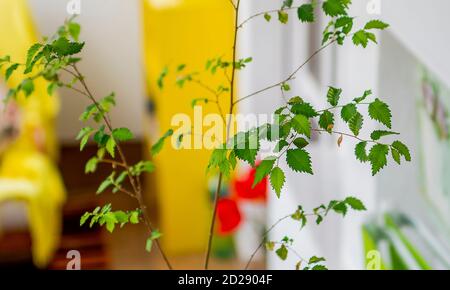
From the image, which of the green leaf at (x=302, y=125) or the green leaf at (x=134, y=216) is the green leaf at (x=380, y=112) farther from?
the green leaf at (x=134, y=216)

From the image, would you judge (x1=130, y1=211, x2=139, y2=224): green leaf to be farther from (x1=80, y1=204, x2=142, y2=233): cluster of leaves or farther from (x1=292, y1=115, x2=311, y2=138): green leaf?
(x1=292, y1=115, x2=311, y2=138): green leaf

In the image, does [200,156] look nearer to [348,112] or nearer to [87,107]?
[87,107]

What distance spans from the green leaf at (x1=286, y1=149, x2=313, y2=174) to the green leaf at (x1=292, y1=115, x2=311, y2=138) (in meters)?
0.02

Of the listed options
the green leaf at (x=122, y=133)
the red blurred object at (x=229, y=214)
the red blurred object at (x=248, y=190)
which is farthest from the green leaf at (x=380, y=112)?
the red blurred object at (x=229, y=214)

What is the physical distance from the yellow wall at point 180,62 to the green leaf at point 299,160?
2294 mm

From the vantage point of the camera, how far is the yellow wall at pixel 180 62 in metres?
3.29

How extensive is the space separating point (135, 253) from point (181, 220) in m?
0.25

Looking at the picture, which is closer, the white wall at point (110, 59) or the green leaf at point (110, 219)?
the green leaf at point (110, 219)

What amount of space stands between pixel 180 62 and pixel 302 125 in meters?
2.47

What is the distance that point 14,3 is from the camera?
3.09 metres

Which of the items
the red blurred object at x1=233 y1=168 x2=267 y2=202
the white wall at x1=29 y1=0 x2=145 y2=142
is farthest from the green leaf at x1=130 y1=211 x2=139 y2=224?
the white wall at x1=29 y1=0 x2=145 y2=142
